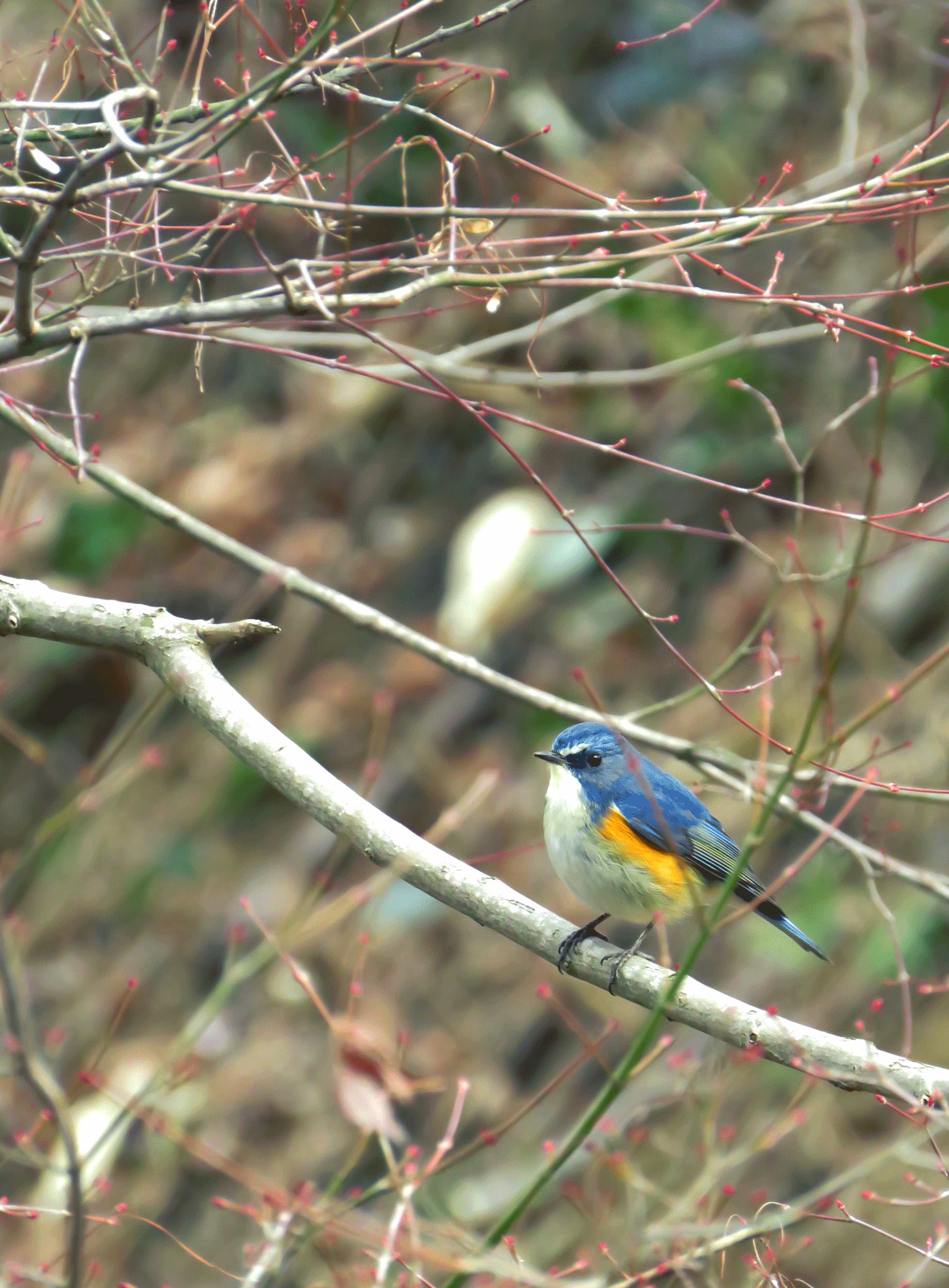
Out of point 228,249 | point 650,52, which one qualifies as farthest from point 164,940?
point 650,52

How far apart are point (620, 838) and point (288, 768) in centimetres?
150

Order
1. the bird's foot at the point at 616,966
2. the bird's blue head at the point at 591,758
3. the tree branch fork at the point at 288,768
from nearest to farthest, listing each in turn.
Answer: the tree branch fork at the point at 288,768
the bird's foot at the point at 616,966
the bird's blue head at the point at 591,758

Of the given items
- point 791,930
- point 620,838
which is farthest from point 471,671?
point 791,930

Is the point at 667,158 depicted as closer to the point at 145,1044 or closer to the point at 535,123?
the point at 535,123

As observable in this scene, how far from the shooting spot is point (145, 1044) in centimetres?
663

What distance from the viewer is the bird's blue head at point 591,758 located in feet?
13.1

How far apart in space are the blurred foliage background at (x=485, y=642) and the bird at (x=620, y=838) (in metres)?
2.19

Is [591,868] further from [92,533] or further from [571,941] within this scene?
[92,533]

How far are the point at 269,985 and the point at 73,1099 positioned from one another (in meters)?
3.55

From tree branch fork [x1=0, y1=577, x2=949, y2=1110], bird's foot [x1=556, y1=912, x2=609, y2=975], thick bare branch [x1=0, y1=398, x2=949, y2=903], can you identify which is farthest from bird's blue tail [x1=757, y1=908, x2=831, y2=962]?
tree branch fork [x1=0, y1=577, x2=949, y2=1110]

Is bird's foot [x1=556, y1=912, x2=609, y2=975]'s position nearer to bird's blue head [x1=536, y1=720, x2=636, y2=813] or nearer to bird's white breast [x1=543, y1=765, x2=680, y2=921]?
bird's white breast [x1=543, y1=765, x2=680, y2=921]

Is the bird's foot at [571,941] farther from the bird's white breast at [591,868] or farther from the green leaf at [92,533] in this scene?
the green leaf at [92,533]

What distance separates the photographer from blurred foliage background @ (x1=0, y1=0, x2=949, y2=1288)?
Result: 6379mm

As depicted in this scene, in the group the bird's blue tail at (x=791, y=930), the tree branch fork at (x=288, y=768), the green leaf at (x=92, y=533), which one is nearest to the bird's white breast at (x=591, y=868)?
the bird's blue tail at (x=791, y=930)
